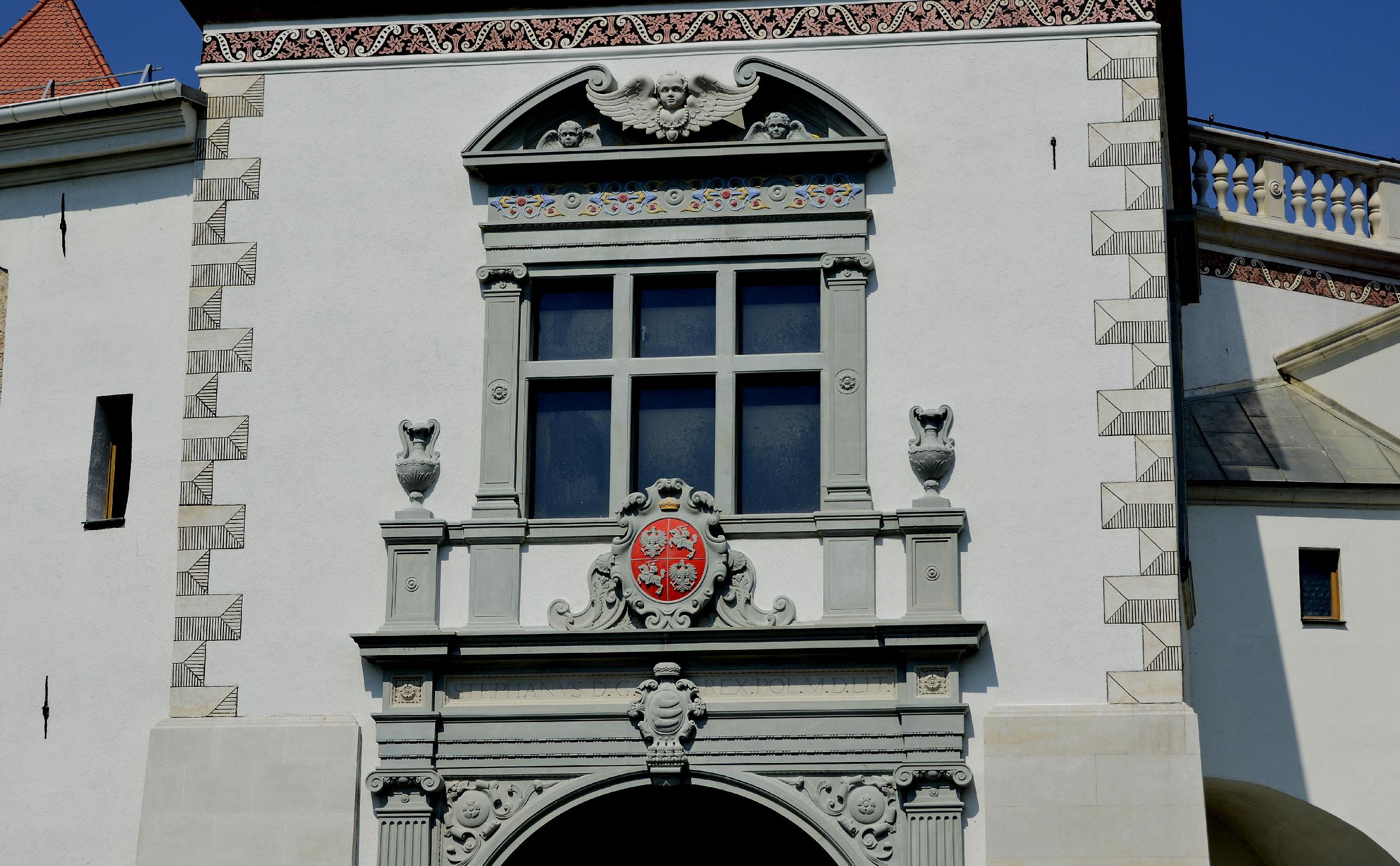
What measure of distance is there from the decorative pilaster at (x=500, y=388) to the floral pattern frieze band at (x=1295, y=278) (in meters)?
7.17

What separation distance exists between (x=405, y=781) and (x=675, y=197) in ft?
14.6

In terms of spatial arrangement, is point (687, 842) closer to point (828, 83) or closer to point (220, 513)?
point (220, 513)

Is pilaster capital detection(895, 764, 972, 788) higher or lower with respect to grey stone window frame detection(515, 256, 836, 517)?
lower

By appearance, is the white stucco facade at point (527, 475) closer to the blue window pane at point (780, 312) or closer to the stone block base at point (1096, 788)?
the stone block base at point (1096, 788)

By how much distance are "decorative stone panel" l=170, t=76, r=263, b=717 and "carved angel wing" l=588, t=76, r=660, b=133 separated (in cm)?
261

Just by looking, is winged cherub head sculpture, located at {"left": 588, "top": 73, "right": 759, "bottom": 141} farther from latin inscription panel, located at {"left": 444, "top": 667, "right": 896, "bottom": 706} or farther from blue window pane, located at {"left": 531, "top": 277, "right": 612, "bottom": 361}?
latin inscription panel, located at {"left": 444, "top": 667, "right": 896, "bottom": 706}

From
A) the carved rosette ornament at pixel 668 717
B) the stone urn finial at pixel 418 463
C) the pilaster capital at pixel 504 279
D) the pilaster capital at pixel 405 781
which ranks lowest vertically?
the pilaster capital at pixel 405 781

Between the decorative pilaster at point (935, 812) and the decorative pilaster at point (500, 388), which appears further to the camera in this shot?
the decorative pilaster at point (500, 388)

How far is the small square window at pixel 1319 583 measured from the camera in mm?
17719

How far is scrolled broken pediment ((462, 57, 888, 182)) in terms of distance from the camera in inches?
606

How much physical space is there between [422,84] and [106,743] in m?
5.22

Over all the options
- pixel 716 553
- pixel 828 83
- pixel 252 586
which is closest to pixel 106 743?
pixel 252 586

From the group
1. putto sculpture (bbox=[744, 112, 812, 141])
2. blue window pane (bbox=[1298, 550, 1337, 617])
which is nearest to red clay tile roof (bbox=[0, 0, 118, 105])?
putto sculpture (bbox=[744, 112, 812, 141])

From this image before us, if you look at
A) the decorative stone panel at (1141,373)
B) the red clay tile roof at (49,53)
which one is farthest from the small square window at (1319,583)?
the red clay tile roof at (49,53)
